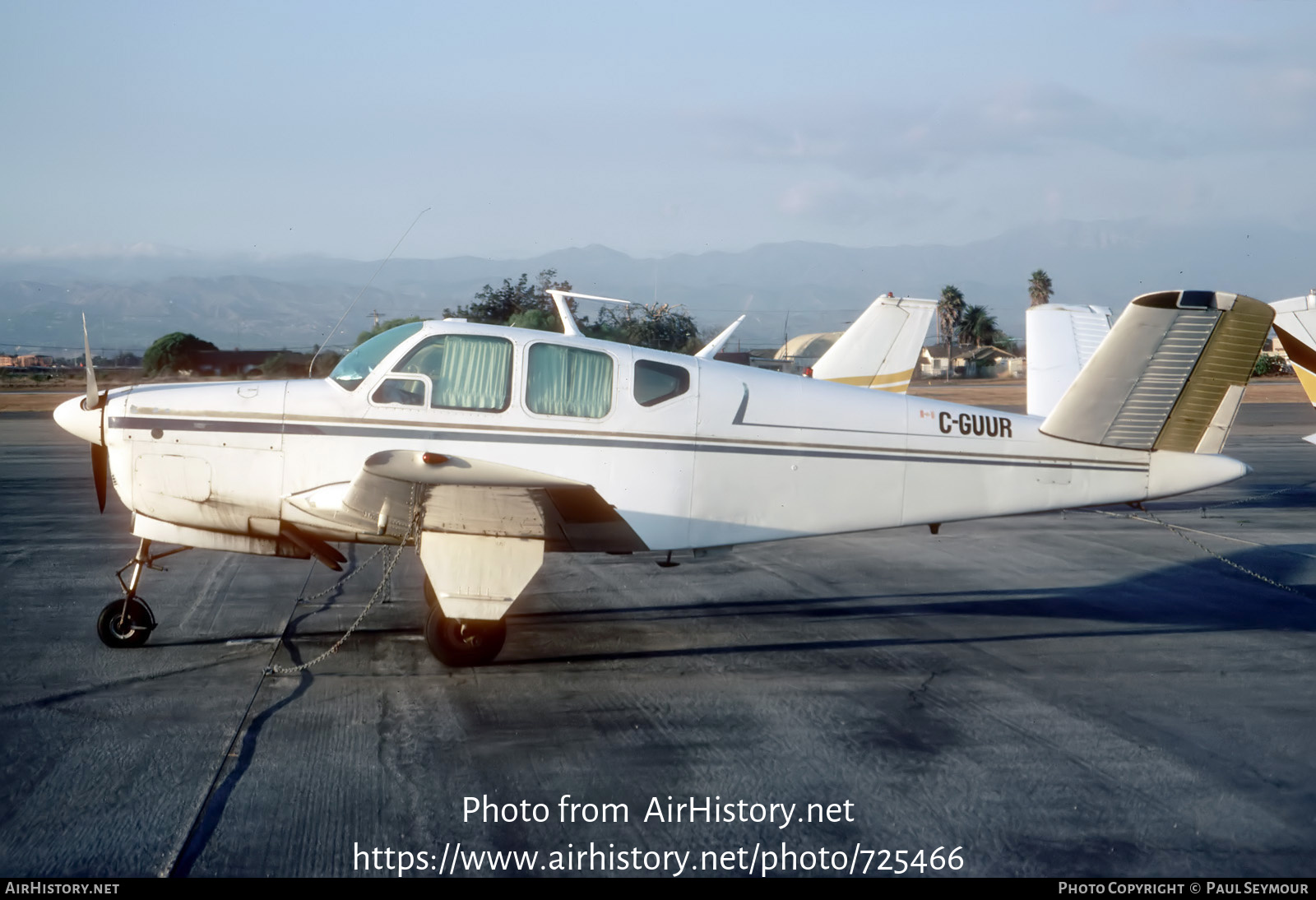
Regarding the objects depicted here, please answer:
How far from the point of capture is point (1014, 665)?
698 cm

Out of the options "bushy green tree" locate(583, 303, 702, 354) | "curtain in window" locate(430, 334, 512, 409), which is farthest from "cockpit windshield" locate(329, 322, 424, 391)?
"bushy green tree" locate(583, 303, 702, 354)

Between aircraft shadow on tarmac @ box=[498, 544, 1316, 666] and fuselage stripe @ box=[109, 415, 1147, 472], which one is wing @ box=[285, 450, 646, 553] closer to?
fuselage stripe @ box=[109, 415, 1147, 472]

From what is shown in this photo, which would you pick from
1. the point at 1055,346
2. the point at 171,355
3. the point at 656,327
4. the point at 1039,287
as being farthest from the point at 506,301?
the point at 1039,287

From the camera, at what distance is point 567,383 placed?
6816 millimetres

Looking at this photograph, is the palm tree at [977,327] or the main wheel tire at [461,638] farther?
the palm tree at [977,327]

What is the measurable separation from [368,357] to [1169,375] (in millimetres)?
5890

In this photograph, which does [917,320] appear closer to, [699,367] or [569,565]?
[569,565]

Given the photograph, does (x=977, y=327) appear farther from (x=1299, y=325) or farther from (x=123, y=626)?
(x=123, y=626)

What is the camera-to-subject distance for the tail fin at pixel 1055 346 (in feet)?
29.3

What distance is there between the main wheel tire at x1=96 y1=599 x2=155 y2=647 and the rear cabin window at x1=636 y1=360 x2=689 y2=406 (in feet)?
13.0

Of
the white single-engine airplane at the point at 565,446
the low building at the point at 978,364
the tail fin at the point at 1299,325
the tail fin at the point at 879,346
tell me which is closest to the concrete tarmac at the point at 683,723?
the white single-engine airplane at the point at 565,446

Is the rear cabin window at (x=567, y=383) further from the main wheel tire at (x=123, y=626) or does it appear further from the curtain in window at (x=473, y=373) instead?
the main wheel tire at (x=123, y=626)

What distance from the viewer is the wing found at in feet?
19.4

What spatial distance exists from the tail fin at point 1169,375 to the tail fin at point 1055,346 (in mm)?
1296
